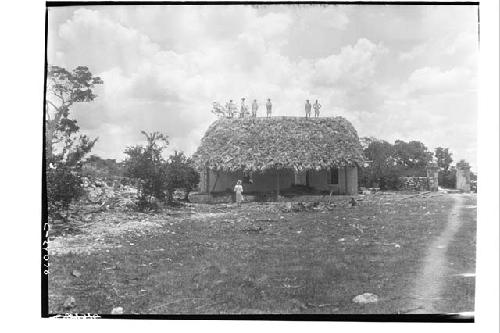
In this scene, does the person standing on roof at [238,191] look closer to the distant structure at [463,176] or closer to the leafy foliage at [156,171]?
the leafy foliage at [156,171]

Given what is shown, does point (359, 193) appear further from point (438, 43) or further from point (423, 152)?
point (438, 43)

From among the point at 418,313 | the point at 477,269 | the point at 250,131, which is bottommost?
the point at 418,313

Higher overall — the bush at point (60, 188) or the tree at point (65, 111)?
the tree at point (65, 111)

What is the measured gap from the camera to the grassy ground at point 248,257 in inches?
290

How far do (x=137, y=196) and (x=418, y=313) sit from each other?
171 inches

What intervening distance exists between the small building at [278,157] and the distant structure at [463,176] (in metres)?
1.38

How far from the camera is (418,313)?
24.1 feet

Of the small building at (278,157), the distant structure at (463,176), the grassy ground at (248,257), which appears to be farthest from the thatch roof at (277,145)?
the distant structure at (463,176)

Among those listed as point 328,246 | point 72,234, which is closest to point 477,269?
point 328,246

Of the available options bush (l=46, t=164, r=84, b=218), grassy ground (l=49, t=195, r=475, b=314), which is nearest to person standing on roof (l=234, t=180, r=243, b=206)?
grassy ground (l=49, t=195, r=475, b=314)

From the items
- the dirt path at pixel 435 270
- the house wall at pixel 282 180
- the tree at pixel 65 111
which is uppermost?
the tree at pixel 65 111

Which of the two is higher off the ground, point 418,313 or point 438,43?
point 438,43

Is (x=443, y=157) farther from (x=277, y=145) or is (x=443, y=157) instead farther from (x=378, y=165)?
(x=277, y=145)

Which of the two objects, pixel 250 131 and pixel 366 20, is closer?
pixel 366 20
